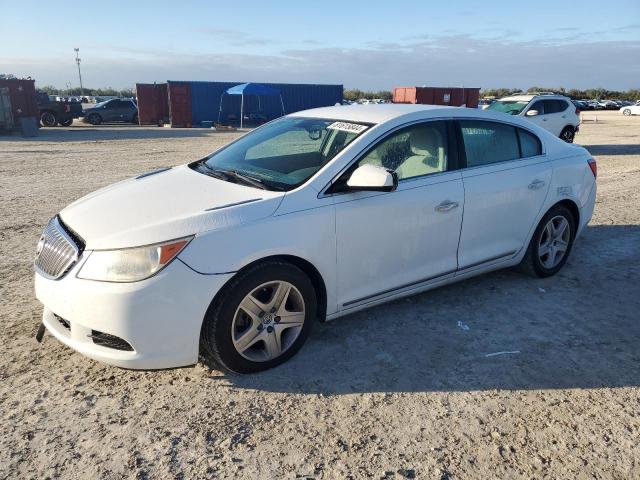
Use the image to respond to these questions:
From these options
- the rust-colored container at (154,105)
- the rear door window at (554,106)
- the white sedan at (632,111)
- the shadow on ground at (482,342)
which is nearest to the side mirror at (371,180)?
the shadow on ground at (482,342)

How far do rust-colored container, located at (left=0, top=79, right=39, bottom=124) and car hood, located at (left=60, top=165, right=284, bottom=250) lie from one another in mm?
24022

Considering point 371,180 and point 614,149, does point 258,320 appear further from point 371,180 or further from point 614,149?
point 614,149

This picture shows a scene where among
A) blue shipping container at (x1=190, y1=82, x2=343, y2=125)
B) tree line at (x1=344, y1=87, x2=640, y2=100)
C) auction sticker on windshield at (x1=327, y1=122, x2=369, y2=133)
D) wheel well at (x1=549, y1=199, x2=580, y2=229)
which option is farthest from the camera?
tree line at (x1=344, y1=87, x2=640, y2=100)

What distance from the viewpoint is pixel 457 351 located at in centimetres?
362

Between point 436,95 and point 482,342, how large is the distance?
Answer: 23288 mm

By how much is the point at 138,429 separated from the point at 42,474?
0.48 m

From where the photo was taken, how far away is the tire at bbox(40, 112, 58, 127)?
28328mm

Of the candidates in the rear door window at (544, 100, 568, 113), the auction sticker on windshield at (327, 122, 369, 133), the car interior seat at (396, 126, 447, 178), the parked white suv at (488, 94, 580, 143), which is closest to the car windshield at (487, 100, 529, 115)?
the parked white suv at (488, 94, 580, 143)

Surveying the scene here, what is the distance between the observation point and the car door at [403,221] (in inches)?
137

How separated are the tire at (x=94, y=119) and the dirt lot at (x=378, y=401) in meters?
30.2

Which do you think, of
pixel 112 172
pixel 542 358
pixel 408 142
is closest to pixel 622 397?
pixel 542 358

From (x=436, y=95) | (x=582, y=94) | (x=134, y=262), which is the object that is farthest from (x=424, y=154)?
(x=582, y=94)

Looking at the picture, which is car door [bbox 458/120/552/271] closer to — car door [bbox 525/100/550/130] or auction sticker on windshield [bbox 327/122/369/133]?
auction sticker on windshield [bbox 327/122/369/133]

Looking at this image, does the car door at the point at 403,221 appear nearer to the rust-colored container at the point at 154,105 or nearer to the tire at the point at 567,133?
the tire at the point at 567,133
